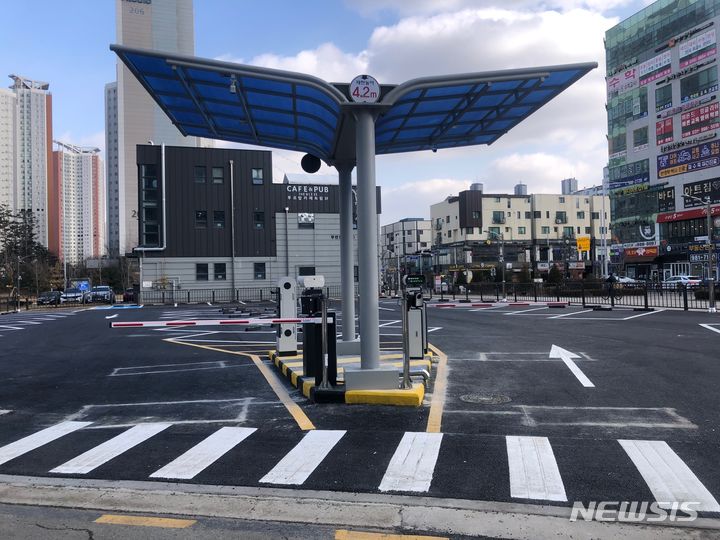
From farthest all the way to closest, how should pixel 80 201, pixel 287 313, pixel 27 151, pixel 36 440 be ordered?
pixel 80 201
pixel 27 151
pixel 287 313
pixel 36 440

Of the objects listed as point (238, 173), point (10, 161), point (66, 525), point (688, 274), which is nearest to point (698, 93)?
point (688, 274)

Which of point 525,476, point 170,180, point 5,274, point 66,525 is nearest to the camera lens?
point 66,525

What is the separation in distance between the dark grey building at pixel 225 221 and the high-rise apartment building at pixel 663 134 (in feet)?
126

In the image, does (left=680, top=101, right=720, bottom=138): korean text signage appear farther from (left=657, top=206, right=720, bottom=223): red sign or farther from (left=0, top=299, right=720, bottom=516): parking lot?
(left=0, top=299, right=720, bottom=516): parking lot

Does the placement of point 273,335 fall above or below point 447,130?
below

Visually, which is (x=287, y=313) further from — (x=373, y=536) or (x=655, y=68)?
(x=655, y=68)

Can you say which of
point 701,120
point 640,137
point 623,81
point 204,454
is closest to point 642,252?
point 640,137

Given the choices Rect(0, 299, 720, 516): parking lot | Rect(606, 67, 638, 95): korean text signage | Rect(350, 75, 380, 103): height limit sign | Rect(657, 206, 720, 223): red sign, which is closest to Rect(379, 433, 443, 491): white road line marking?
Rect(0, 299, 720, 516): parking lot

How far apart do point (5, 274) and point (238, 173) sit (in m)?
41.6

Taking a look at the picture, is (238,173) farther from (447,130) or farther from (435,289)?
(447,130)

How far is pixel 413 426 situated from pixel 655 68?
70.1m

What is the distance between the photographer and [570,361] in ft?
38.8

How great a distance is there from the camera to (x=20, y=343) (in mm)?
18234

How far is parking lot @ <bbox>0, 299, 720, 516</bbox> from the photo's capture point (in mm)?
5246
